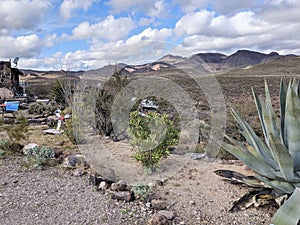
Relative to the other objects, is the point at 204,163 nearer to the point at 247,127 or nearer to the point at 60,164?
the point at 247,127

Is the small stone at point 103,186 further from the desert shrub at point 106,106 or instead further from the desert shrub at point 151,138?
the desert shrub at point 106,106

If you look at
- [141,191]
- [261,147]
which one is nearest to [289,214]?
[261,147]

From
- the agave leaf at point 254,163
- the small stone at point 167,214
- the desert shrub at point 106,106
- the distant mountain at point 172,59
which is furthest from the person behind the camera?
the desert shrub at point 106,106

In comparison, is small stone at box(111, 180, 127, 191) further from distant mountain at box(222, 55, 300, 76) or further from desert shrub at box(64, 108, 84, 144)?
distant mountain at box(222, 55, 300, 76)

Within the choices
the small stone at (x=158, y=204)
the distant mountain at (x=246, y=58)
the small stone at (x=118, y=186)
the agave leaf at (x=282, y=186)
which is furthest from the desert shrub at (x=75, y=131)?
the distant mountain at (x=246, y=58)

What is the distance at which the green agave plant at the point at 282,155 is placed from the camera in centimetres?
275

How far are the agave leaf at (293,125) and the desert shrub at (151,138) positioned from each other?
177 cm

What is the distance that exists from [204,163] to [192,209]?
1687 millimetres

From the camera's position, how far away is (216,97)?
607 centimetres

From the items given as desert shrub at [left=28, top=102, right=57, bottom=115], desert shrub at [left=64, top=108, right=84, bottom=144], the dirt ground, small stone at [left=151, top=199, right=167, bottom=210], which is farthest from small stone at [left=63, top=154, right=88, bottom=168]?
desert shrub at [left=28, top=102, right=57, bottom=115]

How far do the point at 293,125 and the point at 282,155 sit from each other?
0.41m

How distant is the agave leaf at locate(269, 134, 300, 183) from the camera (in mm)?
2748

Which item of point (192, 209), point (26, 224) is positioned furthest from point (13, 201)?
point (192, 209)

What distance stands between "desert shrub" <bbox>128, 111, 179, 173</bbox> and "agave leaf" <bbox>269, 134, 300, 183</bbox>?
1845 mm
